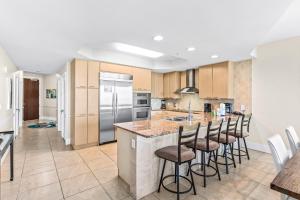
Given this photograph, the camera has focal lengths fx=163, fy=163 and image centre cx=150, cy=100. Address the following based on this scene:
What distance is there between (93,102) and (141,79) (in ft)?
5.61

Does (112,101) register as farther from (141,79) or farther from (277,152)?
(277,152)

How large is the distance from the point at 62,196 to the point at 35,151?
245 centimetres

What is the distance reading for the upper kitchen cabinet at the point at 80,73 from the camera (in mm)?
4126

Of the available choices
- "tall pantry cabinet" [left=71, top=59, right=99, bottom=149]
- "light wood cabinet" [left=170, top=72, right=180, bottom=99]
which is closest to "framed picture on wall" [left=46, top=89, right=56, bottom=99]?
"tall pantry cabinet" [left=71, top=59, right=99, bottom=149]

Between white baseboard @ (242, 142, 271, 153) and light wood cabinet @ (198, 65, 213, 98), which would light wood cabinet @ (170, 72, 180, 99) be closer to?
light wood cabinet @ (198, 65, 213, 98)

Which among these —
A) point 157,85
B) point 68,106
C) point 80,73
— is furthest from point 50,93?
point 157,85

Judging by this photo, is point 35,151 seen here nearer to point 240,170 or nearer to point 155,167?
point 155,167

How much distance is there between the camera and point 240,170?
2.99m

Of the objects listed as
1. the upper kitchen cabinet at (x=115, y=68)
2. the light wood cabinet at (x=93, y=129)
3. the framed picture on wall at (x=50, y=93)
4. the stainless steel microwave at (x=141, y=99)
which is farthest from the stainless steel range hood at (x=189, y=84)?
the framed picture on wall at (x=50, y=93)

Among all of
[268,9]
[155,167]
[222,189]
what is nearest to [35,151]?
[155,167]

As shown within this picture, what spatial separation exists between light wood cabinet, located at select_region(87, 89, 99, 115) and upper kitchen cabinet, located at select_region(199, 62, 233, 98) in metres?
3.16

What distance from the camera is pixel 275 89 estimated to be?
Result: 12.4 ft

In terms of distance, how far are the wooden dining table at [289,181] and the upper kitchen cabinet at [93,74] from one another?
410 cm

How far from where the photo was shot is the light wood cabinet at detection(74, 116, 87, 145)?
413 centimetres
